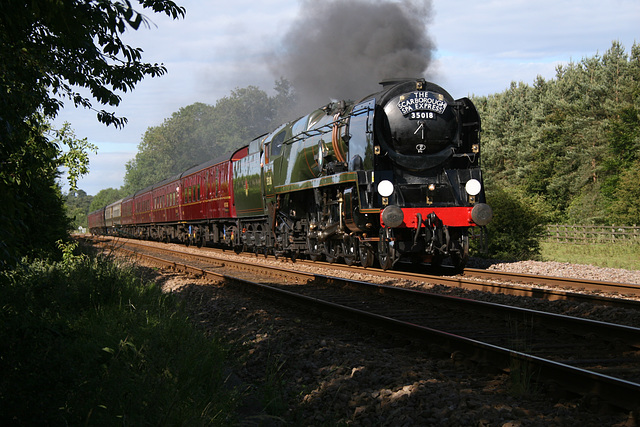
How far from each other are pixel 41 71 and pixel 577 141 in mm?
47794

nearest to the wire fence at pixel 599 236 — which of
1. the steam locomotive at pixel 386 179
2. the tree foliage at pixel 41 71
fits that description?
the steam locomotive at pixel 386 179

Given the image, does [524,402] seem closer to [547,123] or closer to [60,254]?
[60,254]

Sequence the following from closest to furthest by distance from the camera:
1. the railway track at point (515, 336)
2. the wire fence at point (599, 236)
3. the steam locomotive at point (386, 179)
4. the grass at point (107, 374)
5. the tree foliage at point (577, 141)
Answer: the grass at point (107, 374) < the railway track at point (515, 336) < the steam locomotive at point (386, 179) < the wire fence at point (599, 236) < the tree foliage at point (577, 141)

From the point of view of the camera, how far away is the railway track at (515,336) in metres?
4.47

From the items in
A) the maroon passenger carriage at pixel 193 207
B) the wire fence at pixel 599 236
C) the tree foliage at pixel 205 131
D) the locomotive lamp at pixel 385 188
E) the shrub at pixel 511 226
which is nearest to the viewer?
the locomotive lamp at pixel 385 188

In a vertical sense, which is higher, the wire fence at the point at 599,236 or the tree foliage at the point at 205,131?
the tree foliage at the point at 205,131

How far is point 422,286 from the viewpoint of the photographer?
1024cm

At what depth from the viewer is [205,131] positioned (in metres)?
115

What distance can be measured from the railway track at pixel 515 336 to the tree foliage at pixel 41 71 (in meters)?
3.90

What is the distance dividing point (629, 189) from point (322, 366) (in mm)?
38599

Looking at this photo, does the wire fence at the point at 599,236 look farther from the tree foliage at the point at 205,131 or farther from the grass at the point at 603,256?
the tree foliage at the point at 205,131

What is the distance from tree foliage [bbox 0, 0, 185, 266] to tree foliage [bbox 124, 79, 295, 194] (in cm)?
10062

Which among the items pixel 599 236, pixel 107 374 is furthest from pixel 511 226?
pixel 107 374

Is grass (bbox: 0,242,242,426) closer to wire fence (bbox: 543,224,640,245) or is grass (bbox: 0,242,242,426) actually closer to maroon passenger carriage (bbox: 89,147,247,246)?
maroon passenger carriage (bbox: 89,147,247,246)
